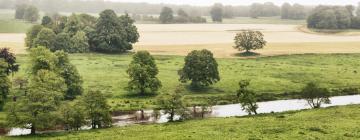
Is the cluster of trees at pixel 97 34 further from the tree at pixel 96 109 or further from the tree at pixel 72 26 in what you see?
the tree at pixel 96 109

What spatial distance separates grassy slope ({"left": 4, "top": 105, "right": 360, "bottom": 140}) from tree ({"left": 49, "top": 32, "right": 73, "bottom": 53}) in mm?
75052

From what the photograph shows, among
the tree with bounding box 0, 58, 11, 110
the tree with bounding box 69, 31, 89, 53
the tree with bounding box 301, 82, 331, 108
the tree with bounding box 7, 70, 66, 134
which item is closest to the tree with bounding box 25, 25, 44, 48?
the tree with bounding box 69, 31, 89, 53

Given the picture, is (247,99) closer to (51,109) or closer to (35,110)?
(51,109)

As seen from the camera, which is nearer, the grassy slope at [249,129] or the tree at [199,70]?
the grassy slope at [249,129]

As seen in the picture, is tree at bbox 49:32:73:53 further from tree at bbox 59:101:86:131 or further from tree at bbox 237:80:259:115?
tree at bbox 237:80:259:115

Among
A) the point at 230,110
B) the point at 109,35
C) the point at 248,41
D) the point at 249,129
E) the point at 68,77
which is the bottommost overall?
the point at 230,110

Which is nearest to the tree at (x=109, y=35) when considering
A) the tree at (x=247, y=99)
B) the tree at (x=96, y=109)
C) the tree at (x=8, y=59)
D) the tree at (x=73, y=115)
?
the tree at (x=8, y=59)

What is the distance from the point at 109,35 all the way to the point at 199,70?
59183 mm

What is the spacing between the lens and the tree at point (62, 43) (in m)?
144

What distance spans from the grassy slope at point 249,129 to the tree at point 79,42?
8052 cm

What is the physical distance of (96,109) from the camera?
75.4 m

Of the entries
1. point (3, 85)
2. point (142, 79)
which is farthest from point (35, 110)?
point (142, 79)

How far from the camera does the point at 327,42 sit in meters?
193

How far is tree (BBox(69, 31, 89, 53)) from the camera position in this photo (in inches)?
5955
